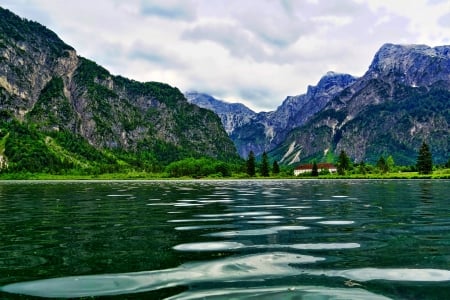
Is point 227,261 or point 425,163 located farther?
point 425,163

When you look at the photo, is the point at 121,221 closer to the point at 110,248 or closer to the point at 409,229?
the point at 110,248

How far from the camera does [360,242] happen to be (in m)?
13.3

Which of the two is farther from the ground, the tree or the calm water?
the tree

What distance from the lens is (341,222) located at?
19.5m

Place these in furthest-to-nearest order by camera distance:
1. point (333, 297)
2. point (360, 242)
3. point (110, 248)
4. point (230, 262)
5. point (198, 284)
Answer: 1. point (360, 242)
2. point (110, 248)
3. point (230, 262)
4. point (198, 284)
5. point (333, 297)

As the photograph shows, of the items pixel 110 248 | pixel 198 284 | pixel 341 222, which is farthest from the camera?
pixel 341 222

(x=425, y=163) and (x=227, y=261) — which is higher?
(x=425, y=163)

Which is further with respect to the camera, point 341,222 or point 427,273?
point 341,222

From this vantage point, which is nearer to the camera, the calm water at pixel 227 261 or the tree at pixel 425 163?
the calm water at pixel 227 261

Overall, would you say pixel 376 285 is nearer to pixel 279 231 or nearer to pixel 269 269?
pixel 269 269

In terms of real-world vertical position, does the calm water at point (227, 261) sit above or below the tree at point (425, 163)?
below

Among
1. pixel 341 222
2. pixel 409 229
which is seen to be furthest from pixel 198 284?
pixel 341 222

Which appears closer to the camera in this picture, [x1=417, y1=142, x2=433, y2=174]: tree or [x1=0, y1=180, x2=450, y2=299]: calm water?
[x1=0, y1=180, x2=450, y2=299]: calm water

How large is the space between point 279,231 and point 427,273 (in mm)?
7772
